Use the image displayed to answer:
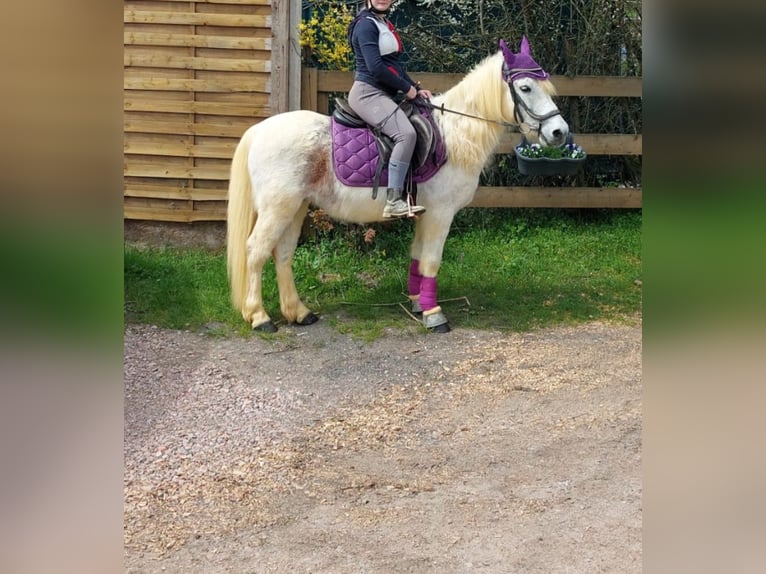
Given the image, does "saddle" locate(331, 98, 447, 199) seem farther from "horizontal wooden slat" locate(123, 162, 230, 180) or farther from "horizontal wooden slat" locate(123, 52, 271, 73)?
"horizontal wooden slat" locate(123, 162, 230, 180)

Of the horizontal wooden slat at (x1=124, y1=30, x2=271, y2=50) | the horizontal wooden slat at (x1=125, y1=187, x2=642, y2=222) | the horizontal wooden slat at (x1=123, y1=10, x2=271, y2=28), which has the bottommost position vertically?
the horizontal wooden slat at (x1=125, y1=187, x2=642, y2=222)

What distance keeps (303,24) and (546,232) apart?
3.32 metres

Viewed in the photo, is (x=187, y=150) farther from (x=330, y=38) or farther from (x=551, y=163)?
(x=551, y=163)

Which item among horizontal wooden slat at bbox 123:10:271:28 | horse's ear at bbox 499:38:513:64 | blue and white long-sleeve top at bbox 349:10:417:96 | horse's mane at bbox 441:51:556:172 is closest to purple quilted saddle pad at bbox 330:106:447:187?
horse's mane at bbox 441:51:556:172

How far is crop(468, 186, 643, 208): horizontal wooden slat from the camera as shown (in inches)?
312

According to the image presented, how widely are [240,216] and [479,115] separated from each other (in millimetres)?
1866

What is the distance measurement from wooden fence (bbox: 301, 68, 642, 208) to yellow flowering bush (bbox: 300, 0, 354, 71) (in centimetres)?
34

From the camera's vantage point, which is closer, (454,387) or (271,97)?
(454,387)

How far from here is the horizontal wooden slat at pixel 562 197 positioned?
26.0 feet

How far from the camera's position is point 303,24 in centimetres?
733

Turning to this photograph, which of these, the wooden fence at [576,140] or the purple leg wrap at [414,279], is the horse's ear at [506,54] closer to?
the purple leg wrap at [414,279]
